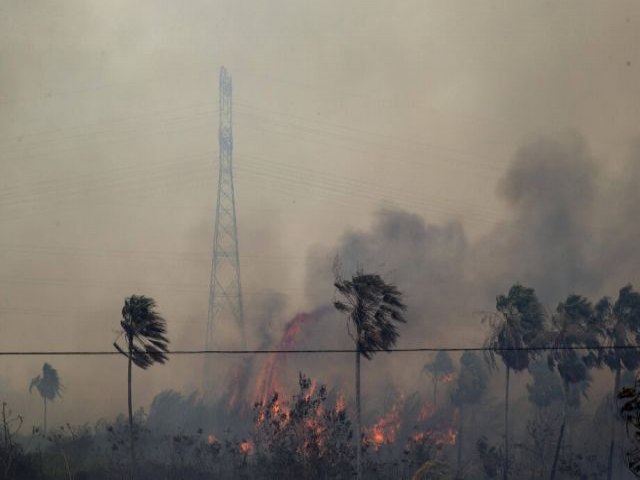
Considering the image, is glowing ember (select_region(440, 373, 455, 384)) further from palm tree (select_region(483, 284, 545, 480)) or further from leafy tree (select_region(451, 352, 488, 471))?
palm tree (select_region(483, 284, 545, 480))

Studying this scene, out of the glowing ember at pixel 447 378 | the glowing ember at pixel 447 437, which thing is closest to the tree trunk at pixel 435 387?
the glowing ember at pixel 447 378

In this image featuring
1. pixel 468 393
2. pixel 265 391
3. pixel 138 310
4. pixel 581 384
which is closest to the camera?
pixel 138 310

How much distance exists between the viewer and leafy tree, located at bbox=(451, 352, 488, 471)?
112 m

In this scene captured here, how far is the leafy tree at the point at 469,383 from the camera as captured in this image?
111500mm

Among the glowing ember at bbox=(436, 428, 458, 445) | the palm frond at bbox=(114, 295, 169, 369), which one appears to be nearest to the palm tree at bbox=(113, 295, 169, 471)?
the palm frond at bbox=(114, 295, 169, 369)

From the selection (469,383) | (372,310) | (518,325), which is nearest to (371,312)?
(372,310)

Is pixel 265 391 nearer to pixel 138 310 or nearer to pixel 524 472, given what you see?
pixel 524 472

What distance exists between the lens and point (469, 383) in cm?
11288

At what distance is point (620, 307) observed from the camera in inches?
3686

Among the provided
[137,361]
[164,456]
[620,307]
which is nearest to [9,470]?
[137,361]

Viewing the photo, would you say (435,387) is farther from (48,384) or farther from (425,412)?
(48,384)

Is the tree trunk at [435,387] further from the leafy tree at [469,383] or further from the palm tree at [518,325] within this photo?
the palm tree at [518,325]

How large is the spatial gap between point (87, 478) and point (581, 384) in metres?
59.4

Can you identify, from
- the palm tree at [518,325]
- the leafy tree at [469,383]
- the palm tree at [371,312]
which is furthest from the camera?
the leafy tree at [469,383]
